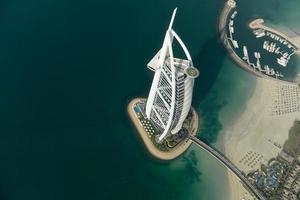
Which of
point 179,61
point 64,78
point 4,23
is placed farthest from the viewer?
point 4,23

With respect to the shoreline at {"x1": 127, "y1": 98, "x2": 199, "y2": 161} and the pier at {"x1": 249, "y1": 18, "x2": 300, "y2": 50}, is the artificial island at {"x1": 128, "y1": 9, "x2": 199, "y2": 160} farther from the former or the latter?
the pier at {"x1": 249, "y1": 18, "x2": 300, "y2": 50}

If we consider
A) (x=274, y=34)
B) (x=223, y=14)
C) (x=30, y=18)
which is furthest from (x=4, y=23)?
(x=274, y=34)

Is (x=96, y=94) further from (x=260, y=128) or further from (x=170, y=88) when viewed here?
(x=260, y=128)

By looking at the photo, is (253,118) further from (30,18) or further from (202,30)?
(30,18)

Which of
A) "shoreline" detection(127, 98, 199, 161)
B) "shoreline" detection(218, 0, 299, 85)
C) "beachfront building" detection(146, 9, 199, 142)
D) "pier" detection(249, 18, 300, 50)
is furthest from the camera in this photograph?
"pier" detection(249, 18, 300, 50)

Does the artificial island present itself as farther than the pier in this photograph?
No

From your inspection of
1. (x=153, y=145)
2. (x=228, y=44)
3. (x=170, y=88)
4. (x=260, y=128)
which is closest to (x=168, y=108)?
(x=170, y=88)

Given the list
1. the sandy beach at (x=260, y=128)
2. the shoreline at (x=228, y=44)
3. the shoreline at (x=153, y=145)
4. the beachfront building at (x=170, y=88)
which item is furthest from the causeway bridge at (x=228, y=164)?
the shoreline at (x=228, y=44)

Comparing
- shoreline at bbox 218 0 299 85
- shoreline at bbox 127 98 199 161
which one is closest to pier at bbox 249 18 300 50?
shoreline at bbox 218 0 299 85
